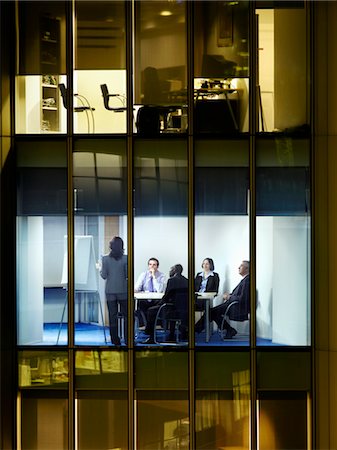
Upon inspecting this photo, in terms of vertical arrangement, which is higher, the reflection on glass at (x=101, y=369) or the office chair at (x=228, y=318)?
the office chair at (x=228, y=318)

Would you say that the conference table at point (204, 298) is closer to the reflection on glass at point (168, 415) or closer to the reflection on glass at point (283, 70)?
the reflection on glass at point (168, 415)

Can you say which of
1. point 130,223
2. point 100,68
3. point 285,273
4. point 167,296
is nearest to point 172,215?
point 130,223

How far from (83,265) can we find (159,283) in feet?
3.81

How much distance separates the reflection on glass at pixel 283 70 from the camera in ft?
42.7

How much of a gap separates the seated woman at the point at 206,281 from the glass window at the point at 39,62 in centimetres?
307

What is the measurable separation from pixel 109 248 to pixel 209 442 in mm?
3227

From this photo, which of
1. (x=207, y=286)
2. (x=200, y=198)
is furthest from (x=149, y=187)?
(x=207, y=286)

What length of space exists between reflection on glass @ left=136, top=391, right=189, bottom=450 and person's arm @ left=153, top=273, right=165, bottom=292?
152 cm

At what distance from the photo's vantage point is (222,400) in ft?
42.8

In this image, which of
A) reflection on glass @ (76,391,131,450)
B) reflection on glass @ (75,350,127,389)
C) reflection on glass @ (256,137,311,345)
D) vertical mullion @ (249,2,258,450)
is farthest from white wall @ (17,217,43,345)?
reflection on glass @ (256,137,311,345)

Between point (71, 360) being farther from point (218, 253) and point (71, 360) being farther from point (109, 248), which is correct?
point (218, 253)

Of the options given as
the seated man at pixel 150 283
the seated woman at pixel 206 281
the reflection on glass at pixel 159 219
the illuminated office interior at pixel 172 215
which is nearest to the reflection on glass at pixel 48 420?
the illuminated office interior at pixel 172 215

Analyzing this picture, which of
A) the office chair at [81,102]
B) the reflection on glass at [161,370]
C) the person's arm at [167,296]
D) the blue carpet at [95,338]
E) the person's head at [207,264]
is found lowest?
the reflection on glass at [161,370]

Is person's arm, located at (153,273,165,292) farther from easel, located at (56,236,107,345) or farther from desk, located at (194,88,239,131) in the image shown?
desk, located at (194,88,239,131)
